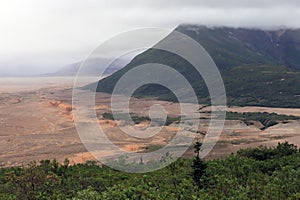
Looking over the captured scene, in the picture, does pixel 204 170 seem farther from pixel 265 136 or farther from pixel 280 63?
pixel 280 63

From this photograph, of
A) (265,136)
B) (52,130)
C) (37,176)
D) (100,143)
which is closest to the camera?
(37,176)

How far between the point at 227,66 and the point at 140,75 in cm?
4119

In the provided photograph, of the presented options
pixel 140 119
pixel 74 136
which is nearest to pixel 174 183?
pixel 74 136

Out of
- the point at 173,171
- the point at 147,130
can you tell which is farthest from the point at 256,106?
the point at 173,171

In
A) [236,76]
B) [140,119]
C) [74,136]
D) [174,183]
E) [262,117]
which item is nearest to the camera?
[174,183]

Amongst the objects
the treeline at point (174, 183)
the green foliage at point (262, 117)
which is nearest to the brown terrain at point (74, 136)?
the green foliage at point (262, 117)

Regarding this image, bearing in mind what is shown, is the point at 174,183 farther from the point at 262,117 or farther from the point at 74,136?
the point at 262,117

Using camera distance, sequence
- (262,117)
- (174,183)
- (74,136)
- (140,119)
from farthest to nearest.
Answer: (262,117) < (140,119) < (74,136) < (174,183)

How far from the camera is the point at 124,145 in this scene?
62.8m

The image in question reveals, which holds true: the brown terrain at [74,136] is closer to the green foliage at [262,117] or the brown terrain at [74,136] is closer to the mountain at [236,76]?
the green foliage at [262,117]

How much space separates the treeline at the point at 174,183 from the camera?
23.1 meters

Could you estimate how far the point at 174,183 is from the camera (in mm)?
26656

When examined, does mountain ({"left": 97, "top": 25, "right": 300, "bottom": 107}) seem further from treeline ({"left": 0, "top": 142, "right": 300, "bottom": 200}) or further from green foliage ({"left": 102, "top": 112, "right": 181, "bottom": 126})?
treeline ({"left": 0, "top": 142, "right": 300, "bottom": 200})

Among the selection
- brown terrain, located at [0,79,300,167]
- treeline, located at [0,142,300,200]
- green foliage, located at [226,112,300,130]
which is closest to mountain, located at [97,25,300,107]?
brown terrain, located at [0,79,300,167]
